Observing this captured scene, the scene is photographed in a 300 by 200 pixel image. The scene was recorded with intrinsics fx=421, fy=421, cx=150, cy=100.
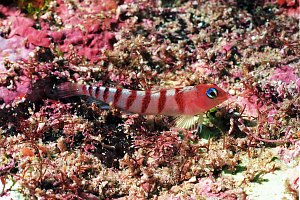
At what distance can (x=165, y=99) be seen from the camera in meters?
4.85

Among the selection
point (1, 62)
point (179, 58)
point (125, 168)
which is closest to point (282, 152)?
point (125, 168)

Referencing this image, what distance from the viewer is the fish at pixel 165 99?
4.80 m

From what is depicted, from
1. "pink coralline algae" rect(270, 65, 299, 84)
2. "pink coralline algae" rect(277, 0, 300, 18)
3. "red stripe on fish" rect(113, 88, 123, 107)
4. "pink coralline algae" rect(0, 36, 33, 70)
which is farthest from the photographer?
"pink coralline algae" rect(277, 0, 300, 18)

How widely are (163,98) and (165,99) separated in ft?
0.09

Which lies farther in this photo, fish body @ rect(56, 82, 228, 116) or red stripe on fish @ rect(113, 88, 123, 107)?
red stripe on fish @ rect(113, 88, 123, 107)

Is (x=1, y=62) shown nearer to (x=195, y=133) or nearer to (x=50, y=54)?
(x=50, y=54)

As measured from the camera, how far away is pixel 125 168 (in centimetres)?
476

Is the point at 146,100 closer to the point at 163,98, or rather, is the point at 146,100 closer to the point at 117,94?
the point at 163,98

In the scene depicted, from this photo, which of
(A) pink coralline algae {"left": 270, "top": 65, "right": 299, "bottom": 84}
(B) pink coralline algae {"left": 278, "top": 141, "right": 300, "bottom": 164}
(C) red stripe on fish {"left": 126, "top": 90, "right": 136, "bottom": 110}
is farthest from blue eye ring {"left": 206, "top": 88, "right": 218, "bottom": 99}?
(A) pink coralline algae {"left": 270, "top": 65, "right": 299, "bottom": 84}

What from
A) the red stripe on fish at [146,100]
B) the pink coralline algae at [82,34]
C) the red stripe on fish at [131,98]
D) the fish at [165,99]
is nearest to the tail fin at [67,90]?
the fish at [165,99]

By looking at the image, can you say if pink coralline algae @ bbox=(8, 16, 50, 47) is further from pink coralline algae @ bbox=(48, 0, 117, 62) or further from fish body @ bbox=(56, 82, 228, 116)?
fish body @ bbox=(56, 82, 228, 116)

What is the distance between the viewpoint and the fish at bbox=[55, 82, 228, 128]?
15.7 feet

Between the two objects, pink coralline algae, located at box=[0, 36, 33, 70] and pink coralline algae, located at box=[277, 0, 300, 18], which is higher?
pink coralline algae, located at box=[277, 0, 300, 18]

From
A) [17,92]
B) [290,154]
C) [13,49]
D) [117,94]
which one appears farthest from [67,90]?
[290,154]
